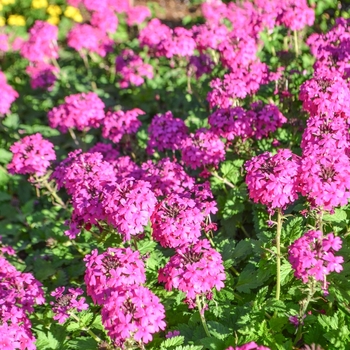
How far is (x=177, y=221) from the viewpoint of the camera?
5051 millimetres

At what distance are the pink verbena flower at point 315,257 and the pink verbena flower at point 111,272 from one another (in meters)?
1.67

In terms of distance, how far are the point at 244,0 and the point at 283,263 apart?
10534mm

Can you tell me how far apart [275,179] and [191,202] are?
3.54 feet

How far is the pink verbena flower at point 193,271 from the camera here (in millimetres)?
4605

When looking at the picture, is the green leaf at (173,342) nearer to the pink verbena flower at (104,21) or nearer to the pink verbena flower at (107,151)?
the pink verbena flower at (107,151)

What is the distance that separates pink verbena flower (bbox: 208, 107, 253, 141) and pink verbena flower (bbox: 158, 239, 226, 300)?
2.63 metres

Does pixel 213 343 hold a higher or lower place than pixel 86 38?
lower

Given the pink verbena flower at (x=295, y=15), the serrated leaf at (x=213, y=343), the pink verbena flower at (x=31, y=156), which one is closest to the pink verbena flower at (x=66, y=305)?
the serrated leaf at (x=213, y=343)

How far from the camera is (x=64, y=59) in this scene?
1424 cm

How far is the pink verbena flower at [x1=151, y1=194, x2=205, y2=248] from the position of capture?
5000 mm

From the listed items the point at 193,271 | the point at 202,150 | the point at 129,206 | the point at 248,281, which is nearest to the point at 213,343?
the point at 193,271

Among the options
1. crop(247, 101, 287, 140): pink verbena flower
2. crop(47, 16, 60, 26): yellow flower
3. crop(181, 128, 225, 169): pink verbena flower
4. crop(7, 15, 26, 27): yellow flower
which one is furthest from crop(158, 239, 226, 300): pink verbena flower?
crop(7, 15, 26, 27): yellow flower

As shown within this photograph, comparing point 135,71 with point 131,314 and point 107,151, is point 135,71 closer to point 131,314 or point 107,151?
point 107,151

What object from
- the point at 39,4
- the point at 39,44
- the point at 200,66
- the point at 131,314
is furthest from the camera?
the point at 39,4
